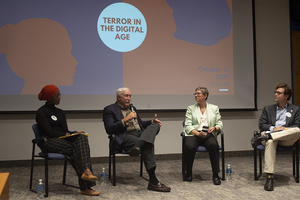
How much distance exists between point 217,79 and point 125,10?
1831 millimetres

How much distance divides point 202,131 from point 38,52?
8.41ft

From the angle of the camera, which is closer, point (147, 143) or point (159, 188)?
point (159, 188)

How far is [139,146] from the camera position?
2.99 m

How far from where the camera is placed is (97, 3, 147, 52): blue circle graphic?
14.6 feet

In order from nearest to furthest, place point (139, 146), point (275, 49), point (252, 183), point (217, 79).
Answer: point (139, 146) → point (252, 183) → point (217, 79) → point (275, 49)

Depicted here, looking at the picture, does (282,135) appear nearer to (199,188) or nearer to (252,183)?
(252,183)

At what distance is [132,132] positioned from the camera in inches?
132

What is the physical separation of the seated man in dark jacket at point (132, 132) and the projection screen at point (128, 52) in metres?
1.07

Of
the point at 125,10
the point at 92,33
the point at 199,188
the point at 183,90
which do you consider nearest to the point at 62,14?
the point at 92,33

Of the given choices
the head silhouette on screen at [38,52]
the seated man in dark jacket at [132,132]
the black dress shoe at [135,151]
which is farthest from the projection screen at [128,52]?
the black dress shoe at [135,151]

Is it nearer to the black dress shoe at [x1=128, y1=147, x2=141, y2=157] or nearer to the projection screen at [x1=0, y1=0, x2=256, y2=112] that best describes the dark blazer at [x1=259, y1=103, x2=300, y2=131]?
the projection screen at [x1=0, y1=0, x2=256, y2=112]

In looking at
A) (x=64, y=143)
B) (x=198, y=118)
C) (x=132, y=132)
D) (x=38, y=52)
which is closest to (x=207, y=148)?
(x=198, y=118)

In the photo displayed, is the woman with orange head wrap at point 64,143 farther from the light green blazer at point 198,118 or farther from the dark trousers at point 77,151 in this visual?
the light green blazer at point 198,118

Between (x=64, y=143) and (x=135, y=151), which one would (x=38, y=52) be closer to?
(x=64, y=143)
